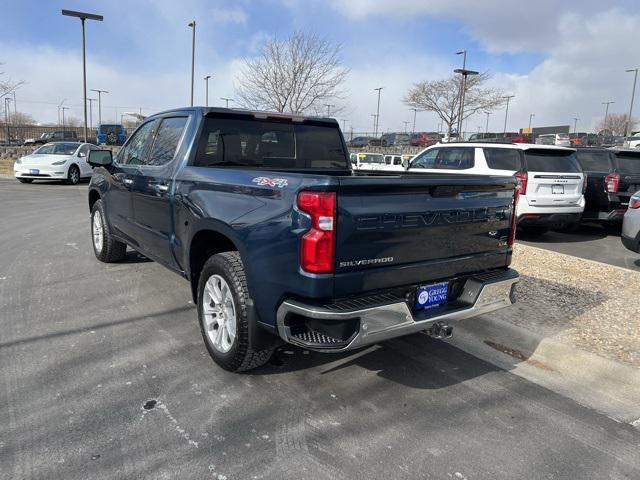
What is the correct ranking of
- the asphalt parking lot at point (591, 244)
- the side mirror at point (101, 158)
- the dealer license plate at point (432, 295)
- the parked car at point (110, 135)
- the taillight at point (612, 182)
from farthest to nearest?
the parked car at point (110, 135)
the taillight at point (612, 182)
the asphalt parking lot at point (591, 244)
the side mirror at point (101, 158)
the dealer license plate at point (432, 295)

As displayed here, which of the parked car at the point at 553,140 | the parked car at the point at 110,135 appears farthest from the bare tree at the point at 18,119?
the parked car at the point at 553,140

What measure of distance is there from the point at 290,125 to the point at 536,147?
564cm

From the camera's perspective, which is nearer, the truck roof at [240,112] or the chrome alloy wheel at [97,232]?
the truck roof at [240,112]

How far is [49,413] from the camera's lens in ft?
9.80

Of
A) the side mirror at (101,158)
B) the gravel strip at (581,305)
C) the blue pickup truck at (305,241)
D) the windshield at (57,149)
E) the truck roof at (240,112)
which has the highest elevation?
the truck roof at (240,112)

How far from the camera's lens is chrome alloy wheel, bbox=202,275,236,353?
3490 mm

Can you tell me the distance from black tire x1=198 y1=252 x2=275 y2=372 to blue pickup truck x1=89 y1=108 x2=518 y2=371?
0.03 ft

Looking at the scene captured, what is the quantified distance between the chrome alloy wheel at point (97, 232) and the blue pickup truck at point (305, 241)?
83.4 inches

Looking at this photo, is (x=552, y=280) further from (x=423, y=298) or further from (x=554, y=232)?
(x=554, y=232)

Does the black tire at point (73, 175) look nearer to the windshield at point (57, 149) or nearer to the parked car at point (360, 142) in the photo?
the windshield at point (57, 149)

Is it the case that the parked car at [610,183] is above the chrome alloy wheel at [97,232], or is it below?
above

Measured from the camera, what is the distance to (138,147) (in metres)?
5.38

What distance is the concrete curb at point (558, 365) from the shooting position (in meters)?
3.46

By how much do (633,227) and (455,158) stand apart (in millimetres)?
3522
